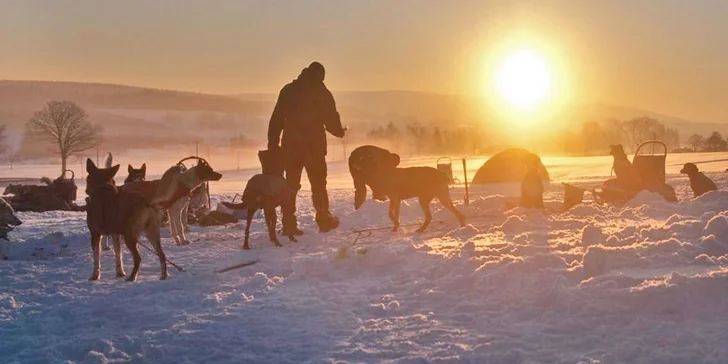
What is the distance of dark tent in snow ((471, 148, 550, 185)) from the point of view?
23859 millimetres

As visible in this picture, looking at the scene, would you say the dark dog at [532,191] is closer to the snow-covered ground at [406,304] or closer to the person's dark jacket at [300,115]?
the snow-covered ground at [406,304]

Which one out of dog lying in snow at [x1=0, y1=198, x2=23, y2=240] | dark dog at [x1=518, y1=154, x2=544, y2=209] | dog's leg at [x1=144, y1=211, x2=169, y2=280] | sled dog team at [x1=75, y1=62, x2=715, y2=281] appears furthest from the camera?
dark dog at [x1=518, y1=154, x2=544, y2=209]

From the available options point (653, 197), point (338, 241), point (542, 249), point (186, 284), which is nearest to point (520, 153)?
point (653, 197)

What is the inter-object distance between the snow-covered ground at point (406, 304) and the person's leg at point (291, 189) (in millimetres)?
1879

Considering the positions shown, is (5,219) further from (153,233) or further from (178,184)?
(153,233)

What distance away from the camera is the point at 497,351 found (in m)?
4.08

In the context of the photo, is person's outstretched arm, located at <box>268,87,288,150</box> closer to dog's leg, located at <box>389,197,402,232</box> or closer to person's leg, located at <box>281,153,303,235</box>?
person's leg, located at <box>281,153,303,235</box>

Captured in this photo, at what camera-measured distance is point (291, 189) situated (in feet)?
34.2

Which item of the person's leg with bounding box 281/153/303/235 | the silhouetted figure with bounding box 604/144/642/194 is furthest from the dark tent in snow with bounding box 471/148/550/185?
the person's leg with bounding box 281/153/303/235

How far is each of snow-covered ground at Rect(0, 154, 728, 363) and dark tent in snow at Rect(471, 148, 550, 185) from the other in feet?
51.6

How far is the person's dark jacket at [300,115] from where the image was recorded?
10859 mm

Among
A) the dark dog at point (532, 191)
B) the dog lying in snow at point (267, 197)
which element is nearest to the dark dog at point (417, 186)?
the dog lying in snow at point (267, 197)

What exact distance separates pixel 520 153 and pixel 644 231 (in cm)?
1697

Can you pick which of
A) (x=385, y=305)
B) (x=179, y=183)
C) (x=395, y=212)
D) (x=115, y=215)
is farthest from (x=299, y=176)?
(x=385, y=305)
